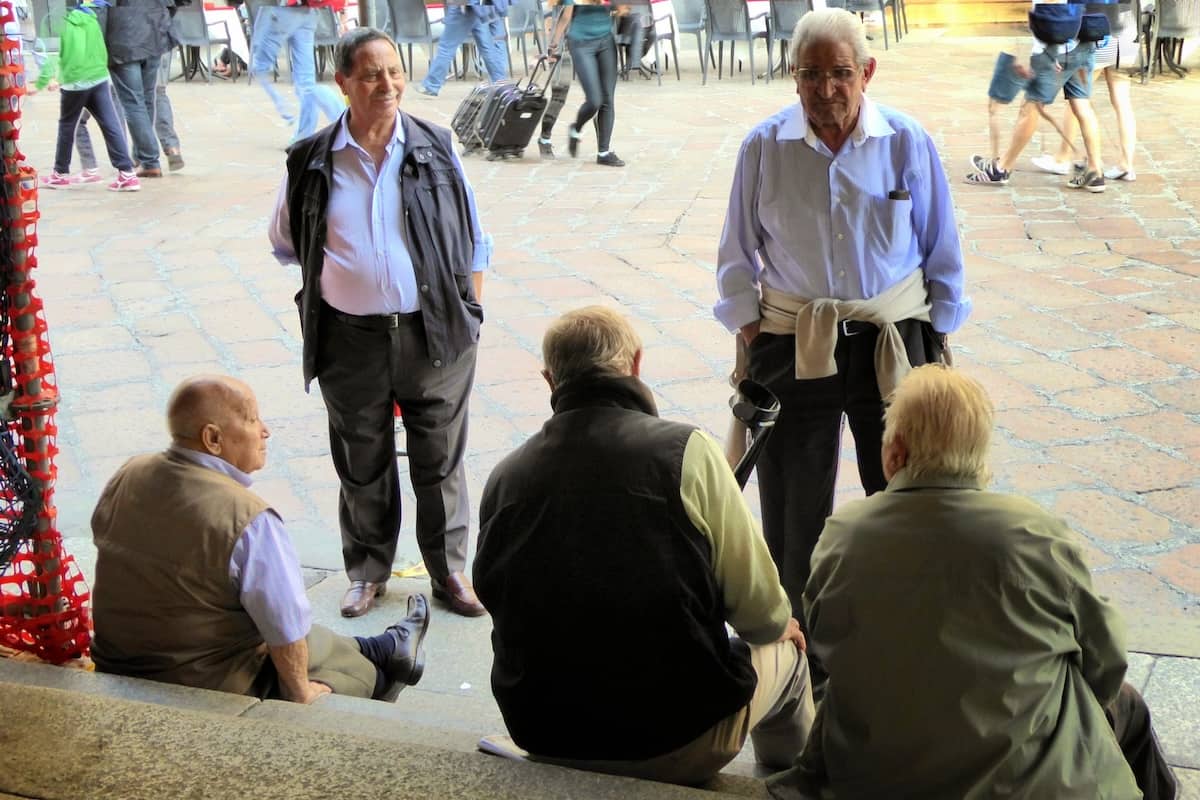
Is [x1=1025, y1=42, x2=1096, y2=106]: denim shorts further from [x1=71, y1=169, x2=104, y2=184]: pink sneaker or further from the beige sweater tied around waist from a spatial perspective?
[x1=71, y1=169, x2=104, y2=184]: pink sneaker

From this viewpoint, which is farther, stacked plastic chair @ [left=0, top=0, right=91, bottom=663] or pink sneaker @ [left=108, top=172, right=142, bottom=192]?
pink sneaker @ [left=108, top=172, right=142, bottom=192]

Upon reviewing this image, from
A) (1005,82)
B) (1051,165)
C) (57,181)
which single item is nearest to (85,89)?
(57,181)

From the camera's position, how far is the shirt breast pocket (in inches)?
112

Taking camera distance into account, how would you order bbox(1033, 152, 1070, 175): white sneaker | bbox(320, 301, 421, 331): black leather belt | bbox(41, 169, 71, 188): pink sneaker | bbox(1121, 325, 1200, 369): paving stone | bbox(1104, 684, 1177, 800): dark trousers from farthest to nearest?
bbox(41, 169, 71, 188): pink sneaker → bbox(1033, 152, 1070, 175): white sneaker → bbox(1121, 325, 1200, 369): paving stone → bbox(320, 301, 421, 331): black leather belt → bbox(1104, 684, 1177, 800): dark trousers

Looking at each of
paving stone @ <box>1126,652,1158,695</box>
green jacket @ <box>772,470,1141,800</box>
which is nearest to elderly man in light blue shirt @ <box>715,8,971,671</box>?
paving stone @ <box>1126,652,1158,695</box>

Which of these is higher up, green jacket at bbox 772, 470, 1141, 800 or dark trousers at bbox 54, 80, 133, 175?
dark trousers at bbox 54, 80, 133, 175

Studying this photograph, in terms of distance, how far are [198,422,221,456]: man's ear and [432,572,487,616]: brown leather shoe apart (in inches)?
43.2

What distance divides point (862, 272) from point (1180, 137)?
7.22m

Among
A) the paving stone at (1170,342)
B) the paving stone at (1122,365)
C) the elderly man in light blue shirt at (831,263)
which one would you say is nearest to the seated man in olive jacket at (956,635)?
the elderly man in light blue shirt at (831,263)

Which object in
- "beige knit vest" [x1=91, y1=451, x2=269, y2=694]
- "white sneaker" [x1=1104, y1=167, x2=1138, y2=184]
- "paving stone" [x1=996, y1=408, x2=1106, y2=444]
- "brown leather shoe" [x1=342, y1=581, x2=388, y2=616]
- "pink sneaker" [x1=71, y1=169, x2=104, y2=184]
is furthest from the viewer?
"pink sneaker" [x1=71, y1=169, x2=104, y2=184]

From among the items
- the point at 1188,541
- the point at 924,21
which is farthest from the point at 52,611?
the point at 924,21

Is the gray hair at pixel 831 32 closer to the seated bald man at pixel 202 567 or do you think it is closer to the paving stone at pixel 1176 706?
the seated bald man at pixel 202 567

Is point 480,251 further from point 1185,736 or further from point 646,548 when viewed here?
point 1185,736

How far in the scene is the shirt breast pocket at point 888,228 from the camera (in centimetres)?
284
